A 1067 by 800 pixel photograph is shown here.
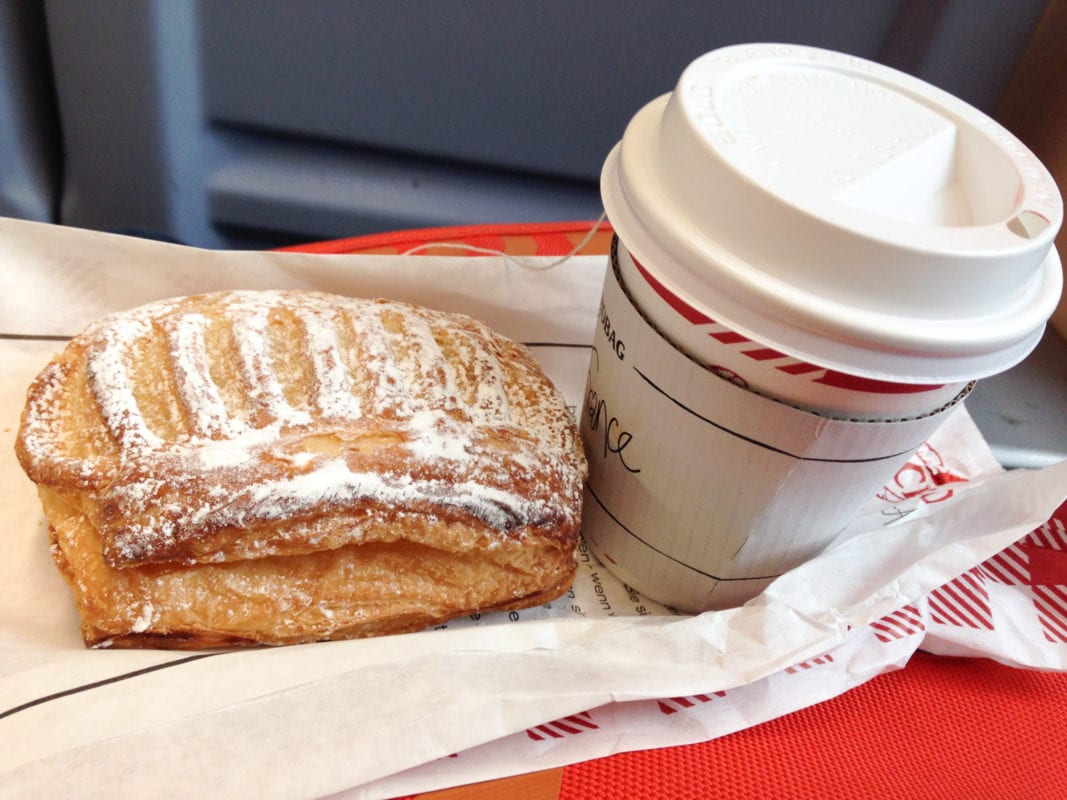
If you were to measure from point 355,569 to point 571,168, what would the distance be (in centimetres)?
75

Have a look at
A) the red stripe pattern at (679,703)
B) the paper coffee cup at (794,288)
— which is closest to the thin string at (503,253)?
the paper coffee cup at (794,288)

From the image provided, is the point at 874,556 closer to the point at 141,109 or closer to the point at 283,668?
the point at 283,668

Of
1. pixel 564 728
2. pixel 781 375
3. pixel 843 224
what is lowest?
pixel 564 728

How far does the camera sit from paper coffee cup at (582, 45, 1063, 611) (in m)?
0.53

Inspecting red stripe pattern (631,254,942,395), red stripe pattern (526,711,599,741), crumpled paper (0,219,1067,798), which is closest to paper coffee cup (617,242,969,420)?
red stripe pattern (631,254,942,395)

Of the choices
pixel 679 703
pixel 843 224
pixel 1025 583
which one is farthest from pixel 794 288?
pixel 1025 583

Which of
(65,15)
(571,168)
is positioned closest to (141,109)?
(65,15)

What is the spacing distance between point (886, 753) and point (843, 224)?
46cm

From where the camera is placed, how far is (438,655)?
2.05 ft

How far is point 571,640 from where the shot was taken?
0.69 m

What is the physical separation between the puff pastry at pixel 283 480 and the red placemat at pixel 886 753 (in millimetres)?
187

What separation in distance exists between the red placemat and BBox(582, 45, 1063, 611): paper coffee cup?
0.48ft

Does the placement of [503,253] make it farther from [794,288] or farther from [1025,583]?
[1025,583]

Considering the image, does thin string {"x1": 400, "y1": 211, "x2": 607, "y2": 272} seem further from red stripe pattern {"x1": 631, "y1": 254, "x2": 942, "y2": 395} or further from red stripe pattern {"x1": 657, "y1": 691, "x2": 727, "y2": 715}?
red stripe pattern {"x1": 657, "y1": 691, "x2": 727, "y2": 715}
